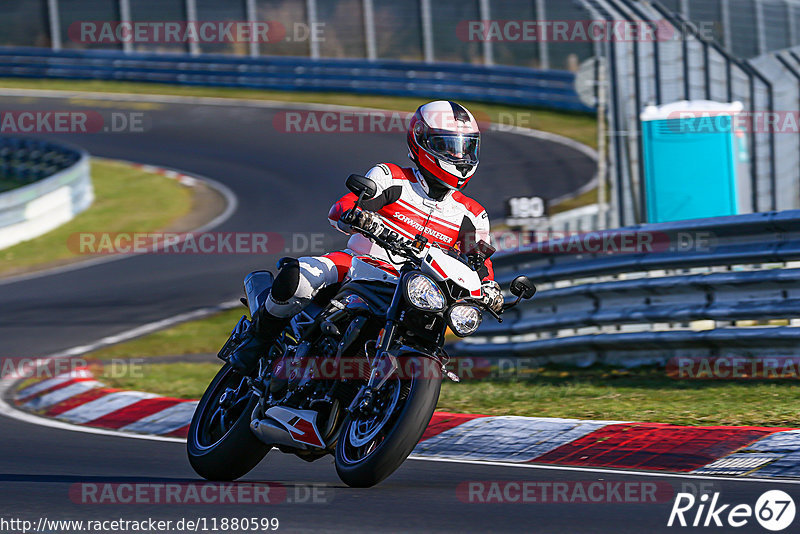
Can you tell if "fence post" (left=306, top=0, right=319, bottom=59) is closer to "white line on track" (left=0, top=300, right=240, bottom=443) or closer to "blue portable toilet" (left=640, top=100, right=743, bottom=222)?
"white line on track" (left=0, top=300, right=240, bottom=443)

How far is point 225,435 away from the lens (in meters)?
6.62

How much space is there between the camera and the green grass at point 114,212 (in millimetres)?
18062

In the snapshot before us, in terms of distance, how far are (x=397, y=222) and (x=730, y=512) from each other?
217 cm

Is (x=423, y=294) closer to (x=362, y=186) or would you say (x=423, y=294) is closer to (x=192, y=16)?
(x=362, y=186)

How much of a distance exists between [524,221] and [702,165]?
76.7 inches

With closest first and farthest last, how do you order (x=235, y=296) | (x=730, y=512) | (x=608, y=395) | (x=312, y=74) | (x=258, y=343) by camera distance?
(x=730, y=512), (x=258, y=343), (x=608, y=395), (x=235, y=296), (x=312, y=74)

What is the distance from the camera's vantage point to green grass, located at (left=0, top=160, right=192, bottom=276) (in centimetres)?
1806

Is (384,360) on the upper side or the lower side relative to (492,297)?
lower

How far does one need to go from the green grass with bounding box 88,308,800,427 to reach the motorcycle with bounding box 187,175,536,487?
6.29 feet

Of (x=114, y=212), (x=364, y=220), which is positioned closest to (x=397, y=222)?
(x=364, y=220)

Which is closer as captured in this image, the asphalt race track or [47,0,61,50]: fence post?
the asphalt race track

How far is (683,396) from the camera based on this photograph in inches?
330

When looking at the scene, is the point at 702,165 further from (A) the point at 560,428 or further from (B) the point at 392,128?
(B) the point at 392,128

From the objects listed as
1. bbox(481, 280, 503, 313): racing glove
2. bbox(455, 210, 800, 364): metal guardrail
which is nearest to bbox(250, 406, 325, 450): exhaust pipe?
bbox(481, 280, 503, 313): racing glove
